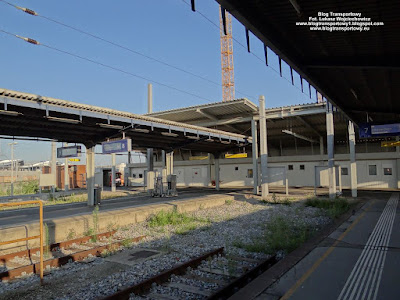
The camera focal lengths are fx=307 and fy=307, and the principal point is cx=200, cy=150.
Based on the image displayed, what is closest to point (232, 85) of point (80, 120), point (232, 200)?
point (232, 200)

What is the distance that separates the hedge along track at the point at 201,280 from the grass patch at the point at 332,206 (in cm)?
819

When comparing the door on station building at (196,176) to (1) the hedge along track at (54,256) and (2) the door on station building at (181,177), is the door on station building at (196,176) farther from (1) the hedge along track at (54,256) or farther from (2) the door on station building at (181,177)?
(1) the hedge along track at (54,256)

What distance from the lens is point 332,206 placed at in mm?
16969

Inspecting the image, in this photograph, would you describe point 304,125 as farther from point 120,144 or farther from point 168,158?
point 120,144

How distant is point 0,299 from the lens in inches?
216

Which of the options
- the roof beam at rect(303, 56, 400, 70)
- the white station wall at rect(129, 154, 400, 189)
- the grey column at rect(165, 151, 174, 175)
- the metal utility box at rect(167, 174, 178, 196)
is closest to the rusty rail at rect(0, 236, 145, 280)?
the roof beam at rect(303, 56, 400, 70)

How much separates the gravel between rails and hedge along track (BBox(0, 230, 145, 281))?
25 centimetres

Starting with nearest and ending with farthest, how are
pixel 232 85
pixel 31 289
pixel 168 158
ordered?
pixel 31 289
pixel 168 158
pixel 232 85

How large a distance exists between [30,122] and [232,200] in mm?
13756

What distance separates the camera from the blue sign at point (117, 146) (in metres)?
17.1

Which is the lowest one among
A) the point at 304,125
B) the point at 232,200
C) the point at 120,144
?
the point at 232,200

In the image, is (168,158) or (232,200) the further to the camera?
(168,158)

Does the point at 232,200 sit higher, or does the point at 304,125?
the point at 304,125

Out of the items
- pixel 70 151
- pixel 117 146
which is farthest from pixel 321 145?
pixel 70 151
